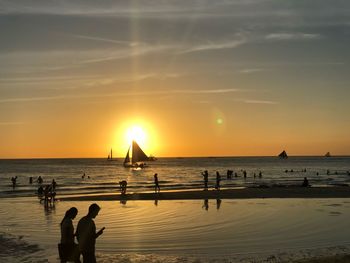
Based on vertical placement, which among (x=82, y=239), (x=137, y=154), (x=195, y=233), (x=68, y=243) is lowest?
(x=195, y=233)

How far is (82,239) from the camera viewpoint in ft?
36.3

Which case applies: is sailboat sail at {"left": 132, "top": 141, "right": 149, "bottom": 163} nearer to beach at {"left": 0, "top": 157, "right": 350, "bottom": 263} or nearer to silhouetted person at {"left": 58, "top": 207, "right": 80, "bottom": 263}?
beach at {"left": 0, "top": 157, "right": 350, "bottom": 263}

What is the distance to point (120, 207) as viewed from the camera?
32562 millimetres

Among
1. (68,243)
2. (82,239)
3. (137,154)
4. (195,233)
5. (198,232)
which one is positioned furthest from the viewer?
(137,154)

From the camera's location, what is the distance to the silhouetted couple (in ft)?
36.4

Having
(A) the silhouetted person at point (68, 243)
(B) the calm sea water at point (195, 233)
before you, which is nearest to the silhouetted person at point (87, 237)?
(A) the silhouetted person at point (68, 243)

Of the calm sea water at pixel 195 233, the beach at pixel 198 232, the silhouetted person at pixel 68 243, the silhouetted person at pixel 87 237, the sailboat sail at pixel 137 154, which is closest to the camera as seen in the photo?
the silhouetted person at pixel 87 237

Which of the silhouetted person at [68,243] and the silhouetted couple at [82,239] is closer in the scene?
the silhouetted couple at [82,239]

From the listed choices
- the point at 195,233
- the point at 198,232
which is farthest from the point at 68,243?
the point at 198,232

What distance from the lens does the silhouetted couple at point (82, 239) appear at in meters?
11.1

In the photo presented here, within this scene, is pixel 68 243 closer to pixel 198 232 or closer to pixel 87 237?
pixel 87 237

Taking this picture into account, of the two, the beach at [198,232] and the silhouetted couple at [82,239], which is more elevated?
the silhouetted couple at [82,239]

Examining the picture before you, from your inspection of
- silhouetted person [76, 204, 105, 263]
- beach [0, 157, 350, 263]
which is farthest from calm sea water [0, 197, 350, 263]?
silhouetted person [76, 204, 105, 263]

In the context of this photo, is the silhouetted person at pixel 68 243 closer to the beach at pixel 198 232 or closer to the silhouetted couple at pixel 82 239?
the silhouetted couple at pixel 82 239
